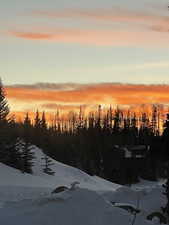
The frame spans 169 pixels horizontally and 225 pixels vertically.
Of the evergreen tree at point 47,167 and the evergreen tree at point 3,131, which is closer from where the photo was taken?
the evergreen tree at point 3,131

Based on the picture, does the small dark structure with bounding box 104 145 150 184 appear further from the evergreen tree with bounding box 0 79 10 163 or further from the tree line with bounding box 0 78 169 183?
the evergreen tree with bounding box 0 79 10 163

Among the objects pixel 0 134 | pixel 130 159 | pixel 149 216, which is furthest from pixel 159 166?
pixel 149 216

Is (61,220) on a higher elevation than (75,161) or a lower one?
higher

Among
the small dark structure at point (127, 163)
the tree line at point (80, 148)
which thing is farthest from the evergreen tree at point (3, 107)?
the small dark structure at point (127, 163)

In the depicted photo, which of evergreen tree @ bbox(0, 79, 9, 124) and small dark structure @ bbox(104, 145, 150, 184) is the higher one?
evergreen tree @ bbox(0, 79, 9, 124)

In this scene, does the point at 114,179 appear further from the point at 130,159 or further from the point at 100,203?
the point at 100,203

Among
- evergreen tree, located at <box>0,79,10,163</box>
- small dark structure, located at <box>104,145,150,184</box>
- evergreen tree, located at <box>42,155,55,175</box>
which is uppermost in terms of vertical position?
evergreen tree, located at <box>0,79,10,163</box>

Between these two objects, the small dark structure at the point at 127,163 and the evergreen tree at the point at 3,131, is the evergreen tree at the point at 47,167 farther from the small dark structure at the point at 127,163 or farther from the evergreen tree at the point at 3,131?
the small dark structure at the point at 127,163

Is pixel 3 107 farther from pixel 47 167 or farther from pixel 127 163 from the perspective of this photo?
pixel 127 163

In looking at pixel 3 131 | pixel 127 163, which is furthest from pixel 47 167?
pixel 127 163

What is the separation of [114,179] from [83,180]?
25.4 m

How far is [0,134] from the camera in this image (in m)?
55.6

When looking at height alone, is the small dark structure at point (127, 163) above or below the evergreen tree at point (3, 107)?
below

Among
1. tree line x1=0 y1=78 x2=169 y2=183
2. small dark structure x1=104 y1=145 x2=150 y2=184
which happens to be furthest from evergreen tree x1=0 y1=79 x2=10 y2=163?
small dark structure x1=104 y1=145 x2=150 y2=184
